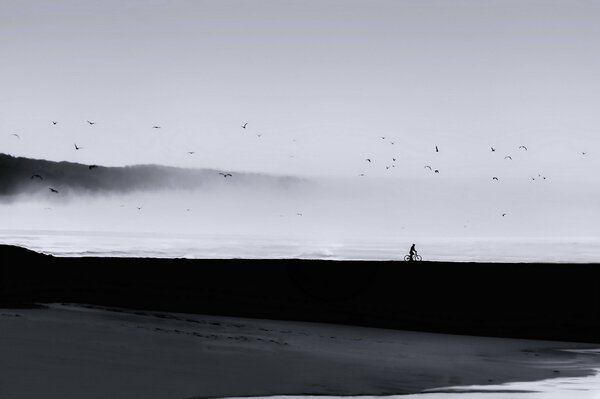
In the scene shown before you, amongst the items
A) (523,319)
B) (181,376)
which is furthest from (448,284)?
(181,376)

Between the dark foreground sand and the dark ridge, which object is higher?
the dark ridge

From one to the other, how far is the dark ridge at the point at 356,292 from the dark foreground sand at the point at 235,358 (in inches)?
52.7

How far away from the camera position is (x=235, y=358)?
16.1 m

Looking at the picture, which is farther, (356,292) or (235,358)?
(356,292)

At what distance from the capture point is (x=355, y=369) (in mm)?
15453

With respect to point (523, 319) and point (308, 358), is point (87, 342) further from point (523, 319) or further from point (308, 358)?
point (523, 319)

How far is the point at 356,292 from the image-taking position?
25.9 meters

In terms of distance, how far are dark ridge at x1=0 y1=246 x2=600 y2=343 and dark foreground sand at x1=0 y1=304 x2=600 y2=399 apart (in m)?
1.34

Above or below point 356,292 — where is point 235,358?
below

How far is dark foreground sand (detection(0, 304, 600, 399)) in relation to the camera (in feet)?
42.7

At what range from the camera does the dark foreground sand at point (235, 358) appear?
13.0 meters

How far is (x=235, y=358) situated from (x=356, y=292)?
33.3 feet

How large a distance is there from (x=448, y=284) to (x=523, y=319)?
2.57 metres

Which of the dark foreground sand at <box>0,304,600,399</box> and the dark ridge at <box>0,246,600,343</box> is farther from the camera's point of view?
the dark ridge at <box>0,246,600,343</box>
